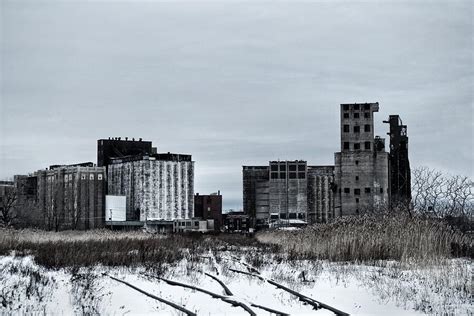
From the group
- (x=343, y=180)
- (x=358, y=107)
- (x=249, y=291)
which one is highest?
(x=358, y=107)

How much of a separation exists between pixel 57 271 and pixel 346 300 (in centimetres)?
806

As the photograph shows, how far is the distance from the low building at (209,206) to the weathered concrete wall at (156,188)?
7968 millimetres

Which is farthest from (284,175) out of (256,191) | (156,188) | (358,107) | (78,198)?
(78,198)

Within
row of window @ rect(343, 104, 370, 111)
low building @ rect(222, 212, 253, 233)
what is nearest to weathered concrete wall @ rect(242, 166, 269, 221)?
low building @ rect(222, 212, 253, 233)

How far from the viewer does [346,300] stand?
1160 centimetres

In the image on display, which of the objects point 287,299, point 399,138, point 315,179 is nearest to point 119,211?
point 315,179

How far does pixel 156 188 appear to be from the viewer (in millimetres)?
96375

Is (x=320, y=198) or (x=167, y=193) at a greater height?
(x=167, y=193)

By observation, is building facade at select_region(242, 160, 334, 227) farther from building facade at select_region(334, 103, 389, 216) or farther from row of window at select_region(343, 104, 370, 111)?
row of window at select_region(343, 104, 370, 111)

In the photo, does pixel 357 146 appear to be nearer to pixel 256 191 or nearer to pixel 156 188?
Answer: pixel 256 191

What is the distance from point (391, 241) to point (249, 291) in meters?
7.30

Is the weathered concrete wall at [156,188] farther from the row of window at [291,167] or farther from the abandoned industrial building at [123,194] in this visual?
the row of window at [291,167]

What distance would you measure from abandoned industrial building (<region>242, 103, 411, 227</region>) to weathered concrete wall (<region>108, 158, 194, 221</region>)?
11060 mm

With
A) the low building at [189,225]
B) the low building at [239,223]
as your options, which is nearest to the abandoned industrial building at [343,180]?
the low building at [239,223]
